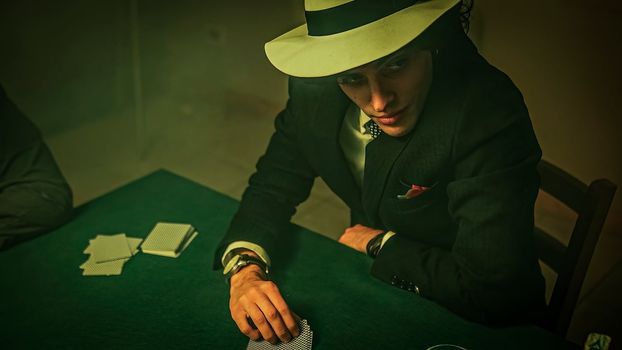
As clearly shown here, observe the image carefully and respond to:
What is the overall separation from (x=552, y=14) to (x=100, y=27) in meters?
2.41

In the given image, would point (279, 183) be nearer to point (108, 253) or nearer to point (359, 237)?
point (359, 237)

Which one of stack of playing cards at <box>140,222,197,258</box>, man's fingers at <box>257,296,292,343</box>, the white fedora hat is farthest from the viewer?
stack of playing cards at <box>140,222,197,258</box>

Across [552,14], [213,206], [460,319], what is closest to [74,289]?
[213,206]

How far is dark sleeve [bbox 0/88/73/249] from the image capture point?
4.16 feet

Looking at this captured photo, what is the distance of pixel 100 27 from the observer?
3.01 m

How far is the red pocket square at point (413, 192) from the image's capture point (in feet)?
3.73

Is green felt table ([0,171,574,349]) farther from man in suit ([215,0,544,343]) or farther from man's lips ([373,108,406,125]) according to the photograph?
man's lips ([373,108,406,125])

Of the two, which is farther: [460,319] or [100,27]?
[100,27]

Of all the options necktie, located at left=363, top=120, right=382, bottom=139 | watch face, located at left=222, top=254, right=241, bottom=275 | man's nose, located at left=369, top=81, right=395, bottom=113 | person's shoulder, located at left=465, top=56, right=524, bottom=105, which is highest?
person's shoulder, located at left=465, top=56, right=524, bottom=105

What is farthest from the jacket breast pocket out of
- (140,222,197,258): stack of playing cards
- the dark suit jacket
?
(140,222,197,258): stack of playing cards

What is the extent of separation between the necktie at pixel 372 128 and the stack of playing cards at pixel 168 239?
445mm

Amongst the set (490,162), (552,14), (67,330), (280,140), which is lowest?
(67,330)

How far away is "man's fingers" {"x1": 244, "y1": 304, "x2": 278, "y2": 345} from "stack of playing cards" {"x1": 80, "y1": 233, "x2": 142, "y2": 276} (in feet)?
1.06

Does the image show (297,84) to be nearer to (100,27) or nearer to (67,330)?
(67,330)
